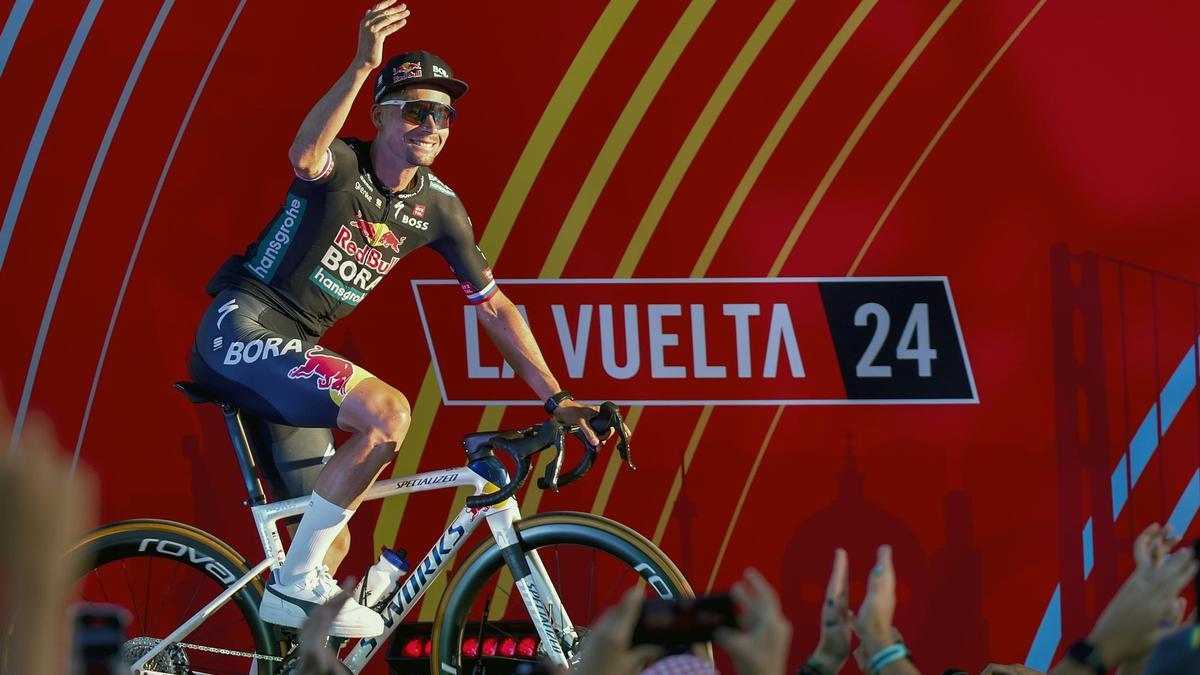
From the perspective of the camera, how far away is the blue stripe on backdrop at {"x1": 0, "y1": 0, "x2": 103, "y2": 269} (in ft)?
14.8

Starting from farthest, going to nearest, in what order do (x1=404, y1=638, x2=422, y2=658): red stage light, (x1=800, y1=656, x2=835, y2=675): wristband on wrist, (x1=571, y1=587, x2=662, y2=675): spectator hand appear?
(x1=404, y1=638, x2=422, y2=658): red stage light, (x1=800, y1=656, x2=835, y2=675): wristband on wrist, (x1=571, y1=587, x2=662, y2=675): spectator hand

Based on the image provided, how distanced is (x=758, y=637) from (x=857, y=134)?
9.85 feet

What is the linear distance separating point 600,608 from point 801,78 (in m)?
1.70

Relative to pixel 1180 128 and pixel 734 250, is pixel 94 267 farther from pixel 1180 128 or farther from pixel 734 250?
pixel 1180 128

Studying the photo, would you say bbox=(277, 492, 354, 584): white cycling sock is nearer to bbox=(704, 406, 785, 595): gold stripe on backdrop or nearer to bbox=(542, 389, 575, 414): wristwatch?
bbox=(542, 389, 575, 414): wristwatch

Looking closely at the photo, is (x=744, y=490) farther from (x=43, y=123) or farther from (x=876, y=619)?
(x=876, y=619)

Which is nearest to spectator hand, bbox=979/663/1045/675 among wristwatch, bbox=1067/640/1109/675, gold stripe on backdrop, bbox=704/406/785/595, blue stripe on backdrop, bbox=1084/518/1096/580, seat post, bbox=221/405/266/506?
blue stripe on backdrop, bbox=1084/518/1096/580

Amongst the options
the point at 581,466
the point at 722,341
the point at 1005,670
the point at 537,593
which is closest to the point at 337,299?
the point at 581,466

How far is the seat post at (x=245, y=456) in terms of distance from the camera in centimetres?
376

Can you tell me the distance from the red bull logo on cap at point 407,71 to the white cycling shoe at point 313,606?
1.27 meters

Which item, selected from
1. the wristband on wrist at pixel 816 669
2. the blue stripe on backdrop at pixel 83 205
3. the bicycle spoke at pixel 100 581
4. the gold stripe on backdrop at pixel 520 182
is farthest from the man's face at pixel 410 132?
the wristband on wrist at pixel 816 669

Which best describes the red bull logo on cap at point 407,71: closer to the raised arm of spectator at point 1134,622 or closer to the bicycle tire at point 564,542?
the bicycle tire at point 564,542

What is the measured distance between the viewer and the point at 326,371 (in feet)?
11.6

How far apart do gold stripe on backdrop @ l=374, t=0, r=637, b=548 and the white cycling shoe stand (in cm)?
90
